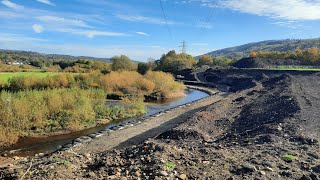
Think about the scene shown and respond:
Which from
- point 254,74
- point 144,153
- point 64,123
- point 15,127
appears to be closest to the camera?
point 144,153

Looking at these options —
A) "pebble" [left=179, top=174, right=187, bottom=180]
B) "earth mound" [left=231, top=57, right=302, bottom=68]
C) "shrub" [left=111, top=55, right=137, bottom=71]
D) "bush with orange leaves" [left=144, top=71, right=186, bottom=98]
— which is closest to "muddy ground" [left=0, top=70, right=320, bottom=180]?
"pebble" [left=179, top=174, right=187, bottom=180]

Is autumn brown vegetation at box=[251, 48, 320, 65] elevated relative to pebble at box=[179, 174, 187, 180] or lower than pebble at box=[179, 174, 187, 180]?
elevated

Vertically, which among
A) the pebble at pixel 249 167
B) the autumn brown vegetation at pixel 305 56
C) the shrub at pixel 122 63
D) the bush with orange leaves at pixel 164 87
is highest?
the autumn brown vegetation at pixel 305 56

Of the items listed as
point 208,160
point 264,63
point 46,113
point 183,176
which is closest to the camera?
point 183,176

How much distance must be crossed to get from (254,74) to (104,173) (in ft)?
230

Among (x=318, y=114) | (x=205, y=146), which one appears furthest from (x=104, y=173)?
(x=318, y=114)

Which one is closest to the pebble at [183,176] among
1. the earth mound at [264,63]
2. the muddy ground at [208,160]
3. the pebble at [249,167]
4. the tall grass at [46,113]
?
the muddy ground at [208,160]

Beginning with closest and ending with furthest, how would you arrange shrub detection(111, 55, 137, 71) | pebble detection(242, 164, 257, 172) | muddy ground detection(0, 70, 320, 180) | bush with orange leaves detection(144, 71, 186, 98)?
muddy ground detection(0, 70, 320, 180), pebble detection(242, 164, 257, 172), bush with orange leaves detection(144, 71, 186, 98), shrub detection(111, 55, 137, 71)

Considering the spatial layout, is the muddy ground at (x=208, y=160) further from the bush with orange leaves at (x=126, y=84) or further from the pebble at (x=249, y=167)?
the bush with orange leaves at (x=126, y=84)

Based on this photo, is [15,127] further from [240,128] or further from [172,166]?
[172,166]

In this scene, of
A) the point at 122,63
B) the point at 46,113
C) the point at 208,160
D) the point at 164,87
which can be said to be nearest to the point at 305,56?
the point at 122,63

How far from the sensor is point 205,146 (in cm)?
1509

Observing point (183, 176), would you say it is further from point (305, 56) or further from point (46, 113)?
point (305, 56)

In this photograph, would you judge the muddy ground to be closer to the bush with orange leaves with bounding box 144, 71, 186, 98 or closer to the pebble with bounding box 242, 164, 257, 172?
the pebble with bounding box 242, 164, 257, 172
